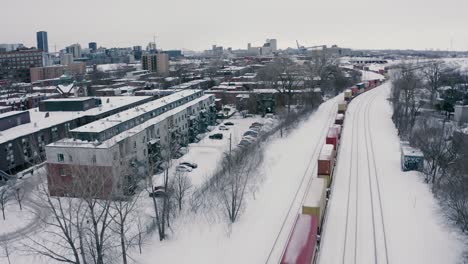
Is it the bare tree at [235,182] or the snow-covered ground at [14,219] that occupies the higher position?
the bare tree at [235,182]

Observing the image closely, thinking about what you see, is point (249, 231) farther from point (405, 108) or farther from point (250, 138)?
point (405, 108)

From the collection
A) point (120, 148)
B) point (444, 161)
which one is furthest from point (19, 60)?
point (444, 161)

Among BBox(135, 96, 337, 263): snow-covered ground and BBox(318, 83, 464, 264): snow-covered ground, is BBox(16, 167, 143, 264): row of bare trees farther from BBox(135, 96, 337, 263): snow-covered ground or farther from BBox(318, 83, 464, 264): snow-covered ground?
BBox(318, 83, 464, 264): snow-covered ground

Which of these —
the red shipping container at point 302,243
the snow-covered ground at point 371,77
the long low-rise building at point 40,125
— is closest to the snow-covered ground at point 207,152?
the long low-rise building at point 40,125

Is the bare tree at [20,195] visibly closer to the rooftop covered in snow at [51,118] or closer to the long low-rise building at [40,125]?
the long low-rise building at [40,125]

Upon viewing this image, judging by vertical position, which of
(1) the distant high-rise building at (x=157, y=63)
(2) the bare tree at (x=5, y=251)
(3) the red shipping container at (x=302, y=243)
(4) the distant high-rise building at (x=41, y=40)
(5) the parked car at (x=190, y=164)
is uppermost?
(4) the distant high-rise building at (x=41, y=40)
